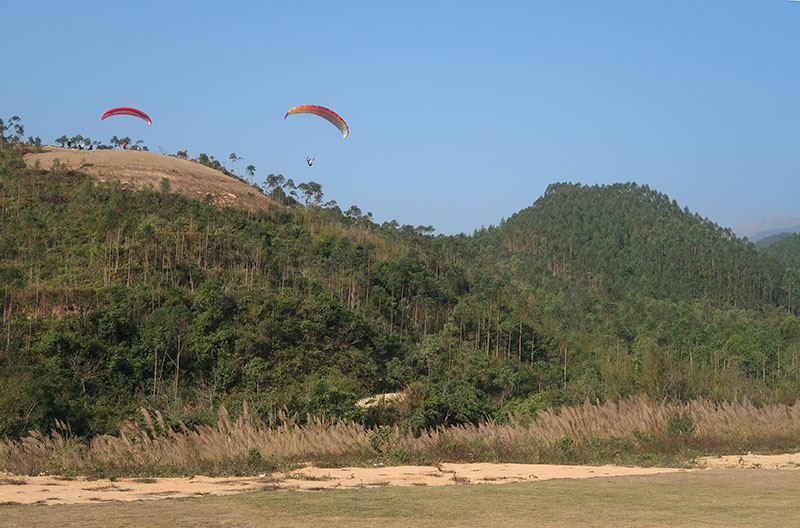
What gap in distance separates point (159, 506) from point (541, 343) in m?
44.5

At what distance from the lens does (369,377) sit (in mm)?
37438

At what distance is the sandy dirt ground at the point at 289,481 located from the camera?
910 centimetres

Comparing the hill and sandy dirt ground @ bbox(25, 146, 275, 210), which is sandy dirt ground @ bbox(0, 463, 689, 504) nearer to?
sandy dirt ground @ bbox(25, 146, 275, 210)

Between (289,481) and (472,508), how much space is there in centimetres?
338

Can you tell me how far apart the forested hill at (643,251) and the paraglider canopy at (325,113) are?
6016 cm

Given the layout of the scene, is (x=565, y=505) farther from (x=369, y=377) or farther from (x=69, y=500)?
(x=369, y=377)

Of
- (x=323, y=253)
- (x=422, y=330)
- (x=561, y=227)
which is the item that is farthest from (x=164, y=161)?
(x=561, y=227)

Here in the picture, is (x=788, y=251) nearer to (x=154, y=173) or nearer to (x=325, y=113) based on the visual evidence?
(x=154, y=173)

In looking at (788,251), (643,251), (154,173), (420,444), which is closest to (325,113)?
(420,444)

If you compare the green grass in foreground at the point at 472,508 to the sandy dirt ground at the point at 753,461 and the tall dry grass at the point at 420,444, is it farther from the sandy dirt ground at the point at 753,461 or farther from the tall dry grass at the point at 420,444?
the tall dry grass at the point at 420,444

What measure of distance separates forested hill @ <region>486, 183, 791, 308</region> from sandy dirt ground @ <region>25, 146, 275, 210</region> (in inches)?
1872

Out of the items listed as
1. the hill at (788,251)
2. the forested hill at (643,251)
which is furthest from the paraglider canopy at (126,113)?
the hill at (788,251)

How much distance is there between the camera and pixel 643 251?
111 meters

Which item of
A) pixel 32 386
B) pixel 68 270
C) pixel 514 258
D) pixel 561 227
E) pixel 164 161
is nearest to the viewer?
pixel 32 386
